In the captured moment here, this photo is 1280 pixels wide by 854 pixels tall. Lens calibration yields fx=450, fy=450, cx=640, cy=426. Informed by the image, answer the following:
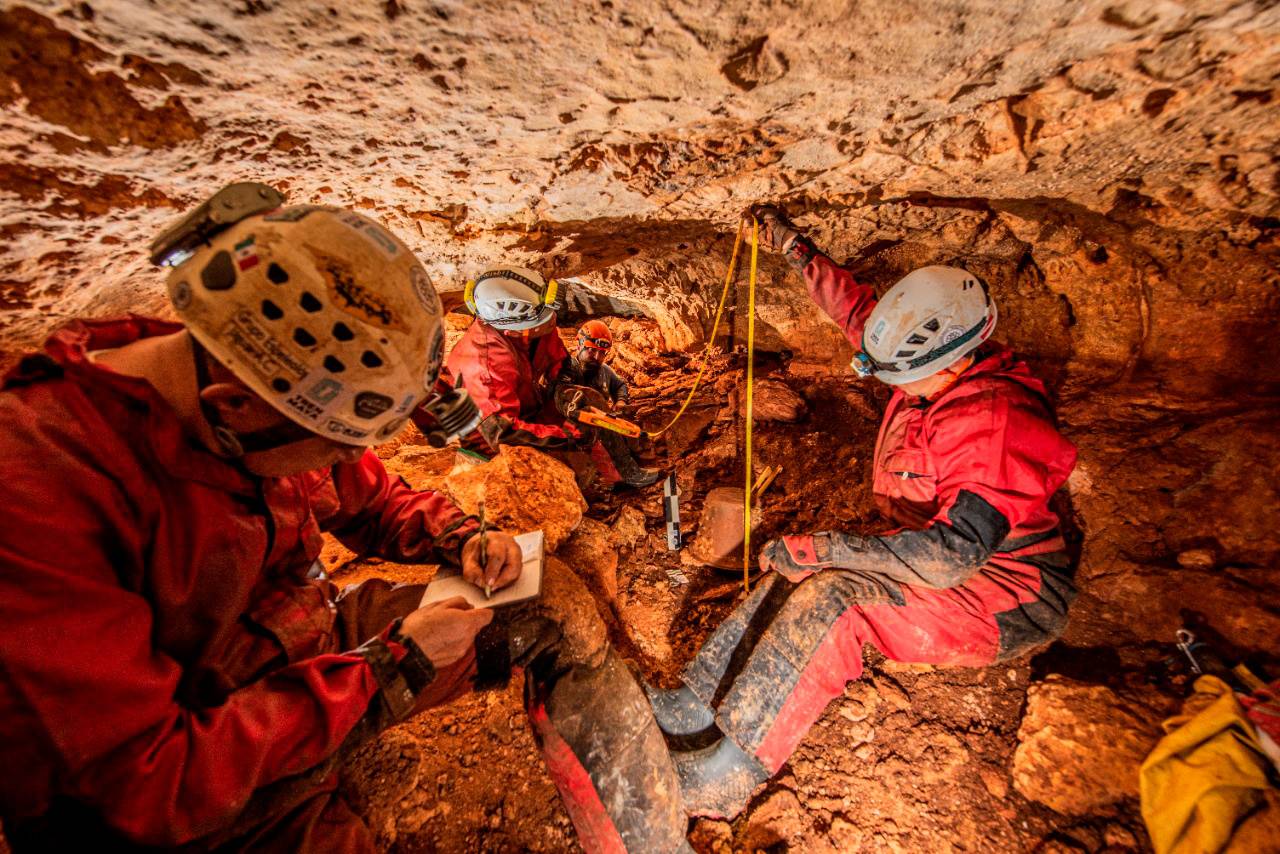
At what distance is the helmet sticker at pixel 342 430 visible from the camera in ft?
4.44

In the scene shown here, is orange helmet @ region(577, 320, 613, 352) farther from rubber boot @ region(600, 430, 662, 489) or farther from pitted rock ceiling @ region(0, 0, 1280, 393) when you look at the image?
pitted rock ceiling @ region(0, 0, 1280, 393)

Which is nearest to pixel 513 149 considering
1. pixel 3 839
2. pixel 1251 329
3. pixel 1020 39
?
pixel 1020 39

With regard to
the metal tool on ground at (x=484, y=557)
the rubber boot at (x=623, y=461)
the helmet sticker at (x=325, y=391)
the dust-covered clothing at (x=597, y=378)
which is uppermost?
the helmet sticker at (x=325, y=391)

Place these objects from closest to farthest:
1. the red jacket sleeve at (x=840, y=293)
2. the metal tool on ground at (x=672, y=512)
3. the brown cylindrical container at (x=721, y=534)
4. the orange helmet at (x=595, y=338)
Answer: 1. the red jacket sleeve at (x=840, y=293)
2. the brown cylindrical container at (x=721, y=534)
3. the metal tool on ground at (x=672, y=512)
4. the orange helmet at (x=595, y=338)

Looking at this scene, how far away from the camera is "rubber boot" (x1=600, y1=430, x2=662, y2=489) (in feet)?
15.8

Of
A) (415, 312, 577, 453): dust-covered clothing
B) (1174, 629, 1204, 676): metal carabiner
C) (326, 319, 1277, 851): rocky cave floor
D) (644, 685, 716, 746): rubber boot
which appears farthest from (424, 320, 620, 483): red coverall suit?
(1174, 629, 1204, 676): metal carabiner

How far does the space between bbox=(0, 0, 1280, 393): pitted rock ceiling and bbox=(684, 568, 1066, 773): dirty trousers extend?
2.23 meters

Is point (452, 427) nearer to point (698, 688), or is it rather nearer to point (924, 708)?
point (698, 688)

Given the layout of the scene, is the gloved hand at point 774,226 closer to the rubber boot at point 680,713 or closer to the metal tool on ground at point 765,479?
the metal tool on ground at point 765,479

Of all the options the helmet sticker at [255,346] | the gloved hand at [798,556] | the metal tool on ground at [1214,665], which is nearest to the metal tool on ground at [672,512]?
the gloved hand at [798,556]

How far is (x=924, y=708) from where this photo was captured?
2705mm

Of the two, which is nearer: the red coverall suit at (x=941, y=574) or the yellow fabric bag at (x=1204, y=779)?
the yellow fabric bag at (x=1204, y=779)

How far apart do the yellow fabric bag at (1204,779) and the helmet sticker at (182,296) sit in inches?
153

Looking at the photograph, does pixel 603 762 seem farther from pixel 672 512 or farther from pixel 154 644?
pixel 672 512
